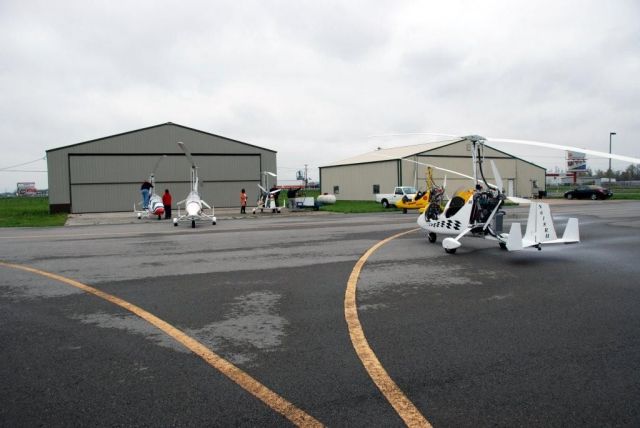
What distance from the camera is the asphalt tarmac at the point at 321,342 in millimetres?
3258

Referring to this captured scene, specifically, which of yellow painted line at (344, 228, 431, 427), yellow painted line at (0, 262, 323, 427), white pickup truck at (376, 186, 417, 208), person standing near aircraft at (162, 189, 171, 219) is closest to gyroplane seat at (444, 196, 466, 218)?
yellow painted line at (344, 228, 431, 427)

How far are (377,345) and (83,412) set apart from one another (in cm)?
255

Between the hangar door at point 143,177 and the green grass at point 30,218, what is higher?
the hangar door at point 143,177

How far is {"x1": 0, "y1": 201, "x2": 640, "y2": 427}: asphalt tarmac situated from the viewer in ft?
10.7

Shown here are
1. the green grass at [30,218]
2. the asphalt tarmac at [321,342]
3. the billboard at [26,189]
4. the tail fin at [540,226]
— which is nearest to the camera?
the asphalt tarmac at [321,342]

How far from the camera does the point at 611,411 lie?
3.20 metres

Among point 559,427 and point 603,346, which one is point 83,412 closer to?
point 559,427

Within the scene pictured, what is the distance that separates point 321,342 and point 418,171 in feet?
130

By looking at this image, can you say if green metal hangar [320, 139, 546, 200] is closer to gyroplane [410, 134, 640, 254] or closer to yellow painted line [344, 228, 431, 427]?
gyroplane [410, 134, 640, 254]

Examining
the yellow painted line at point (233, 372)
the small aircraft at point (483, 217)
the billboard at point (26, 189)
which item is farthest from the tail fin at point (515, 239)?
the billboard at point (26, 189)

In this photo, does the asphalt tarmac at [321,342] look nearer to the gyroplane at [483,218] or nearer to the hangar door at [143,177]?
the gyroplane at [483,218]

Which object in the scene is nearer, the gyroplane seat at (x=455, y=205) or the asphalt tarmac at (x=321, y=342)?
the asphalt tarmac at (x=321, y=342)

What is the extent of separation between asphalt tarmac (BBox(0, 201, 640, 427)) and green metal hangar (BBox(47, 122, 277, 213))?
23.7 metres

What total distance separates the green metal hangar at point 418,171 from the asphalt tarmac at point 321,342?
111 feet
